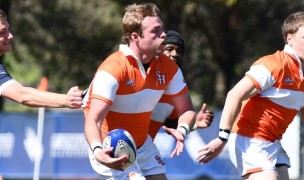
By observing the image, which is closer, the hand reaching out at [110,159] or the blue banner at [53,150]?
the hand reaching out at [110,159]

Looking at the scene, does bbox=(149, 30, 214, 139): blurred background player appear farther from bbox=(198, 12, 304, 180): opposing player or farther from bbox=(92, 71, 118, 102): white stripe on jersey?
bbox=(92, 71, 118, 102): white stripe on jersey

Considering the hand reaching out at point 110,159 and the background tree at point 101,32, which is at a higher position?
the background tree at point 101,32

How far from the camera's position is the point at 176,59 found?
896 cm

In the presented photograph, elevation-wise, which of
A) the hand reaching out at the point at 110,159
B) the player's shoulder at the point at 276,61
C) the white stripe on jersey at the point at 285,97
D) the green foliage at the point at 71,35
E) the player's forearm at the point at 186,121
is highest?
the green foliage at the point at 71,35

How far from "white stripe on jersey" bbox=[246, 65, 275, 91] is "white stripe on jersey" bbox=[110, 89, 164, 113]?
2.79 ft

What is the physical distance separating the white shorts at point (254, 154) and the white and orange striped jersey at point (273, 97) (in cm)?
6

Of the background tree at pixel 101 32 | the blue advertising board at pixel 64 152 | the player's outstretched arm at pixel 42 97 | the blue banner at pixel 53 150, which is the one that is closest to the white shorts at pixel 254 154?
the player's outstretched arm at pixel 42 97

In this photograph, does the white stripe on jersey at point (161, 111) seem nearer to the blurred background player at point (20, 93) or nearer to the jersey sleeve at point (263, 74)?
the jersey sleeve at point (263, 74)

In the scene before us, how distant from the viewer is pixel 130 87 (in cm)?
714

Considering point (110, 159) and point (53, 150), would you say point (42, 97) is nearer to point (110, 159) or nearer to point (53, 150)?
point (110, 159)

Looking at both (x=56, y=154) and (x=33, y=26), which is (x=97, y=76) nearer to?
(x=56, y=154)

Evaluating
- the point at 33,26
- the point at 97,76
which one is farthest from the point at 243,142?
the point at 33,26

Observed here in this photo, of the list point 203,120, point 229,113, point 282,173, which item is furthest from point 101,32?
point 229,113

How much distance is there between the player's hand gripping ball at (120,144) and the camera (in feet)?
21.6
